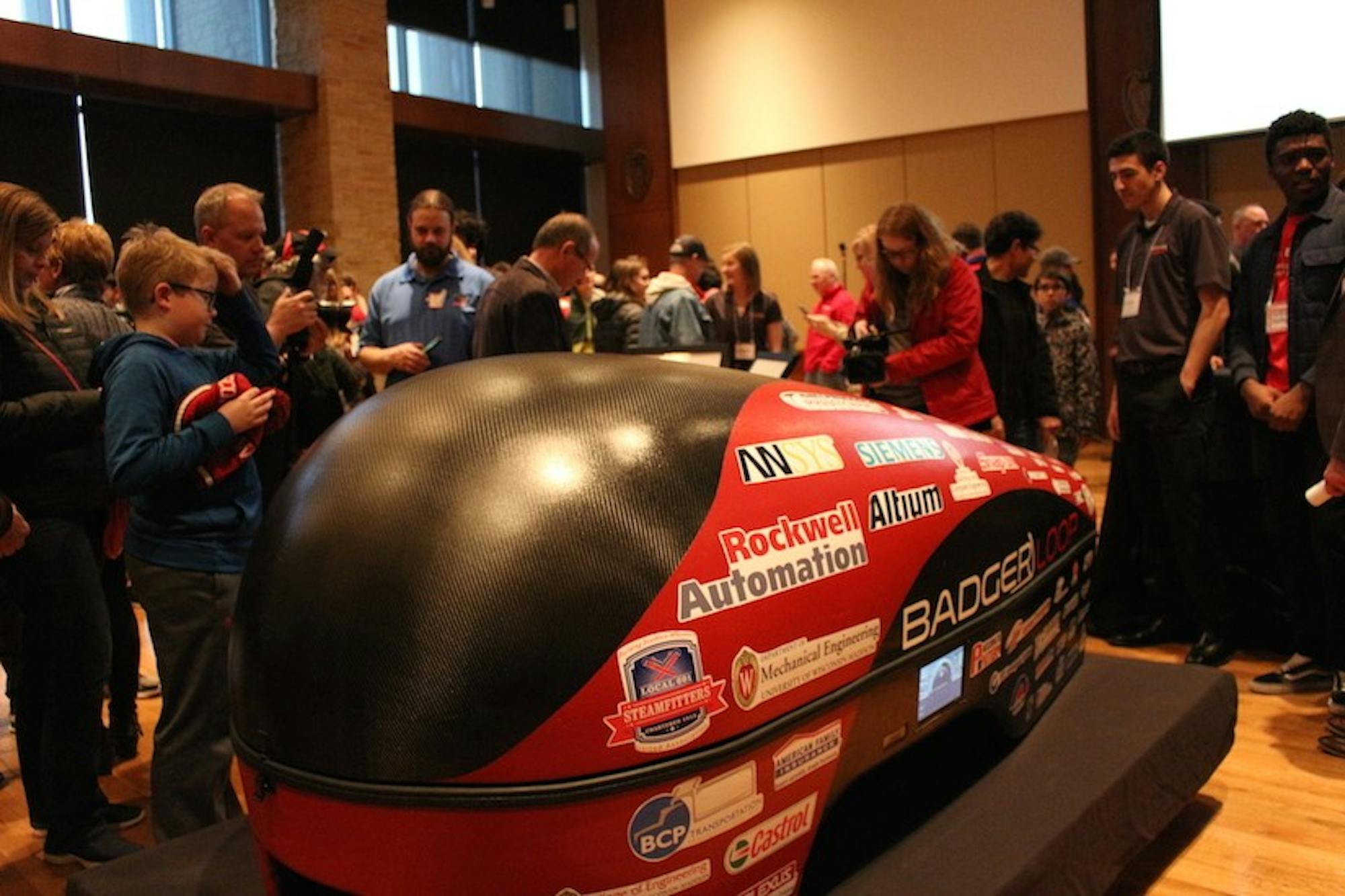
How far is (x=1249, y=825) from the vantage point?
242 cm

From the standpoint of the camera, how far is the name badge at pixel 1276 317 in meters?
3.17

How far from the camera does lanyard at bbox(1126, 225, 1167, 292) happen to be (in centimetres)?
336

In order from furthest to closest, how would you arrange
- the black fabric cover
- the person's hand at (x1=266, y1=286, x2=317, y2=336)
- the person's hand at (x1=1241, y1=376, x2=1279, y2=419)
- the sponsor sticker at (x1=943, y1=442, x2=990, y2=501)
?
the person's hand at (x1=1241, y1=376, x2=1279, y2=419), the person's hand at (x1=266, y1=286, x2=317, y2=336), the sponsor sticker at (x1=943, y1=442, x2=990, y2=501), the black fabric cover

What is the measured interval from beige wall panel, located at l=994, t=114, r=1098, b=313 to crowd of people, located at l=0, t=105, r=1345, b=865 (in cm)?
462

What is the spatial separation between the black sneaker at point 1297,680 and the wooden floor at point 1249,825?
3 cm

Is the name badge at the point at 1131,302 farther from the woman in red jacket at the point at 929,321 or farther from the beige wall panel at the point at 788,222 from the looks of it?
the beige wall panel at the point at 788,222

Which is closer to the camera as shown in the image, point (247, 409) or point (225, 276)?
point (247, 409)

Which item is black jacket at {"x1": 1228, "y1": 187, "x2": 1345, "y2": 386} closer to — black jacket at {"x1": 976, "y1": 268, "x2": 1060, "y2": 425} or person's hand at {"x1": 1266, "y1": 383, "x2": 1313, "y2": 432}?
person's hand at {"x1": 1266, "y1": 383, "x2": 1313, "y2": 432}

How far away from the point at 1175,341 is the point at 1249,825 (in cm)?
149

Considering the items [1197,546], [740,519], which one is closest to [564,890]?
[740,519]

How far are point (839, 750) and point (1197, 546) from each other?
2248mm

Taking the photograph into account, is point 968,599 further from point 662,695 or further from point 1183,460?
point 1183,460

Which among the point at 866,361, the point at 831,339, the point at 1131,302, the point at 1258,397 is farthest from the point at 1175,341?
the point at 831,339

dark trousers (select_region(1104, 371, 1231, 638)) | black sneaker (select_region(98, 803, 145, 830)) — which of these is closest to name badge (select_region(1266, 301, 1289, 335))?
dark trousers (select_region(1104, 371, 1231, 638))
